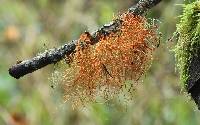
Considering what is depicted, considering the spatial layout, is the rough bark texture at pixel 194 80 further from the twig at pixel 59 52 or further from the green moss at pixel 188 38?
the twig at pixel 59 52

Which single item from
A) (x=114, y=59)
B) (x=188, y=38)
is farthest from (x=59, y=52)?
(x=188, y=38)

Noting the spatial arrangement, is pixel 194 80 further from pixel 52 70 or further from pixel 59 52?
pixel 52 70

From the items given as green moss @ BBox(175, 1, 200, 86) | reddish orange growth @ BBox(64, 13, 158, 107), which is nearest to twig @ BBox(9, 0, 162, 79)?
reddish orange growth @ BBox(64, 13, 158, 107)

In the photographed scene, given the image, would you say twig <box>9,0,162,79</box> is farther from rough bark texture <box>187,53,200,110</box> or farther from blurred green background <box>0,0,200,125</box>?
blurred green background <box>0,0,200,125</box>

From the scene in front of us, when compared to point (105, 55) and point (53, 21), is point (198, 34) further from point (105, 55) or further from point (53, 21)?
point (53, 21)

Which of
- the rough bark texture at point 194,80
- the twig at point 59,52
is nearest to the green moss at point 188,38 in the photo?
the rough bark texture at point 194,80

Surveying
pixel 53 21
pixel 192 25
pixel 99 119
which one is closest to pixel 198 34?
pixel 192 25

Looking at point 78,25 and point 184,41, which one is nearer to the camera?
point 184,41

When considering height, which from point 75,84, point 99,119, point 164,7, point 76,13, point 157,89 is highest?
point 76,13
